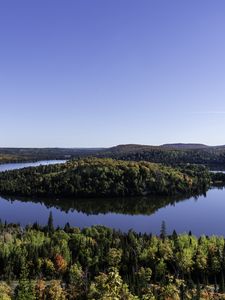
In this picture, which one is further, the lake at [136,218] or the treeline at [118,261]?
the lake at [136,218]

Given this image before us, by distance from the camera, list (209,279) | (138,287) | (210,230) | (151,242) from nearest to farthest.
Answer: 1. (138,287)
2. (209,279)
3. (151,242)
4. (210,230)

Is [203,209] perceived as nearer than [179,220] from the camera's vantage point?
No

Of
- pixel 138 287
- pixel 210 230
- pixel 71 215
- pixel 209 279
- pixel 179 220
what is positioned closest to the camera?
pixel 138 287

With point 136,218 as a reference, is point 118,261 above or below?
above

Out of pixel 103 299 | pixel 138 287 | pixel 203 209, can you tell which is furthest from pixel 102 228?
pixel 103 299

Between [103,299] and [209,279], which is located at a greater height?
[103,299]

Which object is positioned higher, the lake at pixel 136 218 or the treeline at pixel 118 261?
the treeline at pixel 118 261

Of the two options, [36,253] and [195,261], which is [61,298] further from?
[195,261]

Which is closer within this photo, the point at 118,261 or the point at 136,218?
the point at 118,261

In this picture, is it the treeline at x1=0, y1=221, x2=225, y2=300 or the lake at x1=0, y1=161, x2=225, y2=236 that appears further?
the lake at x1=0, y1=161, x2=225, y2=236

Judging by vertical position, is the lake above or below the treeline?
below
